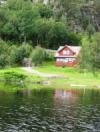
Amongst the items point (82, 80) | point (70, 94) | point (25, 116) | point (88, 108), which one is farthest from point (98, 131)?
point (82, 80)

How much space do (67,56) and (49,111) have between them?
10138 cm

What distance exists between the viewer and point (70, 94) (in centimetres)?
9644

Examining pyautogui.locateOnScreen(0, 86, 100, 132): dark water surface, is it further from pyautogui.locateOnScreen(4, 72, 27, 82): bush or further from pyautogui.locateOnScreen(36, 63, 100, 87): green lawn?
pyautogui.locateOnScreen(4, 72, 27, 82): bush

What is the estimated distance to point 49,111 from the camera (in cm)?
6856

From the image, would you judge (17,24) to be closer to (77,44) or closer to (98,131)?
(77,44)

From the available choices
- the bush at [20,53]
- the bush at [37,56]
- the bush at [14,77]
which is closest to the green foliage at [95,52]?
the bush at [14,77]

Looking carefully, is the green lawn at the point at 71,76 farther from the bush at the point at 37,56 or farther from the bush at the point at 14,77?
the bush at the point at 14,77

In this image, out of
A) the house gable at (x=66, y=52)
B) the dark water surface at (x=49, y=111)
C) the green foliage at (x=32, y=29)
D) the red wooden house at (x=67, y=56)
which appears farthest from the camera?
the green foliage at (x=32, y=29)

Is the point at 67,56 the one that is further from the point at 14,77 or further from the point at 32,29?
the point at 14,77

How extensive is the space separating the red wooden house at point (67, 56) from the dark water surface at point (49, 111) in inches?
2564

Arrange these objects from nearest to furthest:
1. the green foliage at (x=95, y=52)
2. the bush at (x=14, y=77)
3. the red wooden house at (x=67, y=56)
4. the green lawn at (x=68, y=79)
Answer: the green foliage at (x=95, y=52)
the green lawn at (x=68, y=79)
the bush at (x=14, y=77)
the red wooden house at (x=67, y=56)

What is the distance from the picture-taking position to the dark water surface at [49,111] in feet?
182

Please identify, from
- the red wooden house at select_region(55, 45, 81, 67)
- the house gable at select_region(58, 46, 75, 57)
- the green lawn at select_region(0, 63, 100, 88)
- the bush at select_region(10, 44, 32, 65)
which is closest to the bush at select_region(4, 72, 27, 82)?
the green lawn at select_region(0, 63, 100, 88)

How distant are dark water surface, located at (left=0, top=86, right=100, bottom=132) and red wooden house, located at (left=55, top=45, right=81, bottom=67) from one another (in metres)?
65.1
